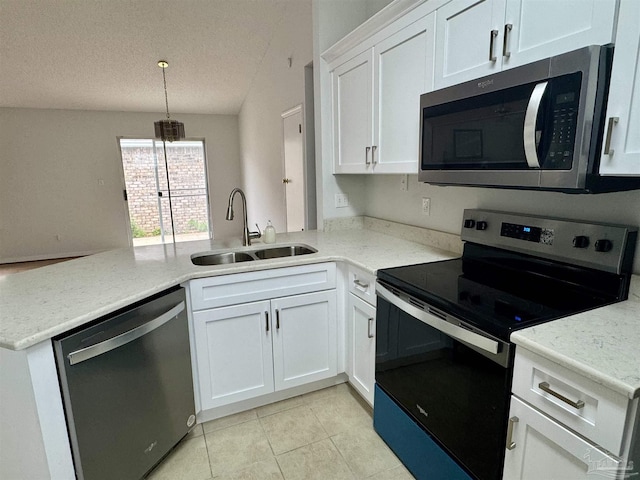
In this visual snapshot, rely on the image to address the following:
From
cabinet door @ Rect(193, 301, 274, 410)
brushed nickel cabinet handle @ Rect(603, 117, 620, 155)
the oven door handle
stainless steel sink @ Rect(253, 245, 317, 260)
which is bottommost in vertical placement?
cabinet door @ Rect(193, 301, 274, 410)

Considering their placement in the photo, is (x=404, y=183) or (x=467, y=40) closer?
(x=467, y=40)

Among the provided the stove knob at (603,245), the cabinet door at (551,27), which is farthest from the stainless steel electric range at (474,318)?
the cabinet door at (551,27)

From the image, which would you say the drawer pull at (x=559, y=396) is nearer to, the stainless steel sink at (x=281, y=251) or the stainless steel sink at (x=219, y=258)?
the stainless steel sink at (x=281, y=251)

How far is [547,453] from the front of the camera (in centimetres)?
95

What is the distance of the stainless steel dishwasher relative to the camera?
1205mm

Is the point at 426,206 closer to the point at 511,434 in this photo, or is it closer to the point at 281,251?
the point at 281,251

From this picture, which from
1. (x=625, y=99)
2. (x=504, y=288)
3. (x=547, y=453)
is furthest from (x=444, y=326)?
(x=625, y=99)

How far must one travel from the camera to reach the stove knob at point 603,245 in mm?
1190

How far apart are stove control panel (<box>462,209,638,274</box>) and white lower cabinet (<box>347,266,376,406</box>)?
0.56 m

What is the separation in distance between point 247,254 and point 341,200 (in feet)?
2.84

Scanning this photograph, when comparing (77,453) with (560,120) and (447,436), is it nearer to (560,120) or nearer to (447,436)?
(447,436)

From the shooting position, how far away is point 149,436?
1.51 m

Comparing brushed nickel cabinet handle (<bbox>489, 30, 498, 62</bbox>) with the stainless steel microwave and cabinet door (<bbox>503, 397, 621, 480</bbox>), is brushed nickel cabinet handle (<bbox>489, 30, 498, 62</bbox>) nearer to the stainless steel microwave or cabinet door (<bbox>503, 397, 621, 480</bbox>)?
the stainless steel microwave

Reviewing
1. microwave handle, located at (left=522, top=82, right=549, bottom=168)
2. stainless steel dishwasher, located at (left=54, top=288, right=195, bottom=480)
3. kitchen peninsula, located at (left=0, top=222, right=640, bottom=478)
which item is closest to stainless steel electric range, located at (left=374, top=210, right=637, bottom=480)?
kitchen peninsula, located at (left=0, top=222, right=640, bottom=478)
